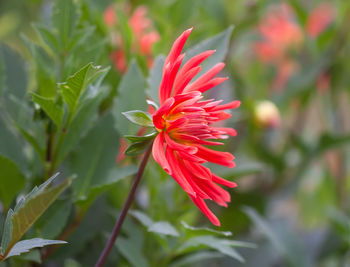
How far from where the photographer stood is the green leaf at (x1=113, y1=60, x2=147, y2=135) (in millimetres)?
431

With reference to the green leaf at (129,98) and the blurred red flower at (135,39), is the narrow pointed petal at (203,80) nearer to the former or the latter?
the green leaf at (129,98)

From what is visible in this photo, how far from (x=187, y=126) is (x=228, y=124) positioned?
0.37 metres

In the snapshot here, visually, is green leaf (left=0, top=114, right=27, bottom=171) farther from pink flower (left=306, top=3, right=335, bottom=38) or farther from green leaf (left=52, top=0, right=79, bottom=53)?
pink flower (left=306, top=3, right=335, bottom=38)

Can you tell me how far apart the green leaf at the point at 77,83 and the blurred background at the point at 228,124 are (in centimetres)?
5

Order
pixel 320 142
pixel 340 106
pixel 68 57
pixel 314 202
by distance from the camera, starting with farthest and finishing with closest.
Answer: pixel 314 202
pixel 340 106
pixel 320 142
pixel 68 57

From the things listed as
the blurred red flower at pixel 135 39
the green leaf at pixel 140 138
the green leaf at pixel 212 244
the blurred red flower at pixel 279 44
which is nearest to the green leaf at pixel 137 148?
the green leaf at pixel 140 138

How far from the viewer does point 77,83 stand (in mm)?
323

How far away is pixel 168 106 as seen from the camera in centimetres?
30

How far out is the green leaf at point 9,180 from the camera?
392 mm

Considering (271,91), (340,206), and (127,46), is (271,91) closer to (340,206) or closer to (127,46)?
(340,206)

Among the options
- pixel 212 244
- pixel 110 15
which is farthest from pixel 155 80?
pixel 110 15

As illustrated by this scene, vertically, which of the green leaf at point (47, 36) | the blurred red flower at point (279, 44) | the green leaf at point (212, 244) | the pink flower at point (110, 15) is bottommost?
the blurred red flower at point (279, 44)

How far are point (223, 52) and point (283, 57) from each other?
60 centimetres

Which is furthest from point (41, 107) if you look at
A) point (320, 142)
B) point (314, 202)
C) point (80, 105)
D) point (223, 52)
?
point (314, 202)
